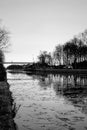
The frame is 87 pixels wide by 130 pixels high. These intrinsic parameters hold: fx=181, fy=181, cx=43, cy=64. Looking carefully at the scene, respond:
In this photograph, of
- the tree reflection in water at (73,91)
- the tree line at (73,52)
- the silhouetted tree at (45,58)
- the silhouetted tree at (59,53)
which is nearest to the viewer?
the tree reflection in water at (73,91)

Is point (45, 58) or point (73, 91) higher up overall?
point (45, 58)

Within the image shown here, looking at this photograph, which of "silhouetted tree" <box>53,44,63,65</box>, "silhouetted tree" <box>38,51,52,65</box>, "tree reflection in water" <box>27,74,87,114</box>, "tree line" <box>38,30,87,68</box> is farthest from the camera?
"silhouetted tree" <box>38,51,52,65</box>

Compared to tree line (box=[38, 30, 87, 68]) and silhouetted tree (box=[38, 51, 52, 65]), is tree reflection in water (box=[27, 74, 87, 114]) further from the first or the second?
silhouetted tree (box=[38, 51, 52, 65])

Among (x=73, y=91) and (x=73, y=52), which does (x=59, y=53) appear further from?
(x=73, y=91)

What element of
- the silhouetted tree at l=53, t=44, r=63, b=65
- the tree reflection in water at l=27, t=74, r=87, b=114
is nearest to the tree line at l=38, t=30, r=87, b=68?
the silhouetted tree at l=53, t=44, r=63, b=65

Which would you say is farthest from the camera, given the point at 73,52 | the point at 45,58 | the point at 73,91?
the point at 45,58

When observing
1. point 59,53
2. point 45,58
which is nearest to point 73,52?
point 59,53

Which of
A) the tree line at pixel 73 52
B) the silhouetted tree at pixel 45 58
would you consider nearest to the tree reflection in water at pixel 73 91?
the tree line at pixel 73 52

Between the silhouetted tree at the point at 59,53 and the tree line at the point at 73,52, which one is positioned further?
the silhouetted tree at the point at 59,53

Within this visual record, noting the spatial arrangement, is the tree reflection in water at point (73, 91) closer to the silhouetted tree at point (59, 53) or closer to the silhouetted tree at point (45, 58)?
the silhouetted tree at point (59, 53)

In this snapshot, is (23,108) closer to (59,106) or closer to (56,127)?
(59,106)

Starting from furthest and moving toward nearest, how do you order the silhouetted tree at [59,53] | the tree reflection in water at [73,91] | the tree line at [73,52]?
1. the silhouetted tree at [59,53]
2. the tree line at [73,52]
3. the tree reflection in water at [73,91]

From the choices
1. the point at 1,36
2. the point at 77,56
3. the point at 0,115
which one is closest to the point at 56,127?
the point at 0,115

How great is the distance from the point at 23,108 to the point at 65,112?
10.7 ft
